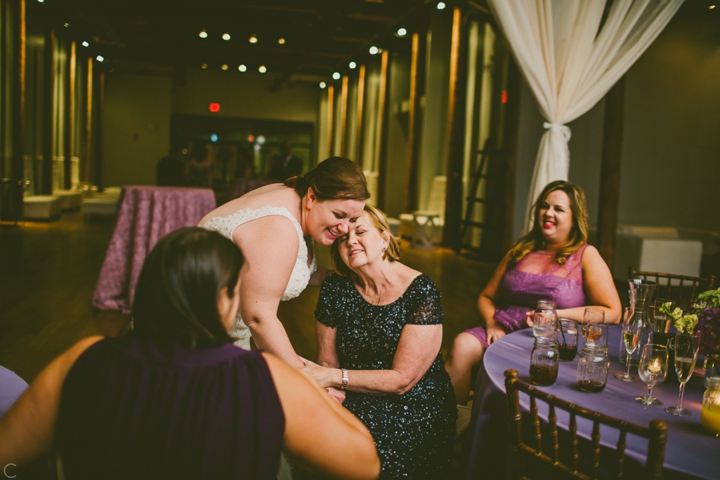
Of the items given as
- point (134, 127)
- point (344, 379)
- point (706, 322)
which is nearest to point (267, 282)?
point (344, 379)

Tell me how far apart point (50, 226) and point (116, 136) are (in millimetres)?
8288

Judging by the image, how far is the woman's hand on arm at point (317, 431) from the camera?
1.02 m

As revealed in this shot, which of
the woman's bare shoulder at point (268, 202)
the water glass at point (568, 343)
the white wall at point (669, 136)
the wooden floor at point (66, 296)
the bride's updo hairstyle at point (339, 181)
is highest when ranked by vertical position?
the white wall at point (669, 136)

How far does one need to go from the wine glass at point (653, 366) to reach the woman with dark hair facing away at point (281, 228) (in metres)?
0.96

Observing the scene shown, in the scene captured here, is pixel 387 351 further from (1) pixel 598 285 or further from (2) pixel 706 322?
(1) pixel 598 285

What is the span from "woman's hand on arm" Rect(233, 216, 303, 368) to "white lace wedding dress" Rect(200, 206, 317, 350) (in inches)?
2.3

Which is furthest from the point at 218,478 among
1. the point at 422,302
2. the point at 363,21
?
the point at 363,21

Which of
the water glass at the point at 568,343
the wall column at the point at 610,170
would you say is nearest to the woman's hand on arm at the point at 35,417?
the water glass at the point at 568,343

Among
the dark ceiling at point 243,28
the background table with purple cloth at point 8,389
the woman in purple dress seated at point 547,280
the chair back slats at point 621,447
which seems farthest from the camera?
the dark ceiling at point 243,28

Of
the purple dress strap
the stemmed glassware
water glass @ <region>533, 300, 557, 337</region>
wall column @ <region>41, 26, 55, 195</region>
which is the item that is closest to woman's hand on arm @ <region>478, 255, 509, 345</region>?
water glass @ <region>533, 300, 557, 337</region>

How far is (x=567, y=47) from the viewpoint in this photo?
13.0 feet

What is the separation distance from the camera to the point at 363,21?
11.6m

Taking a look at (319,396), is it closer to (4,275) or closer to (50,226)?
(4,275)

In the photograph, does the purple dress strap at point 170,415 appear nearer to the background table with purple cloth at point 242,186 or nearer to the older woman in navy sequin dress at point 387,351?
the older woman in navy sequin dress at point 387,351
